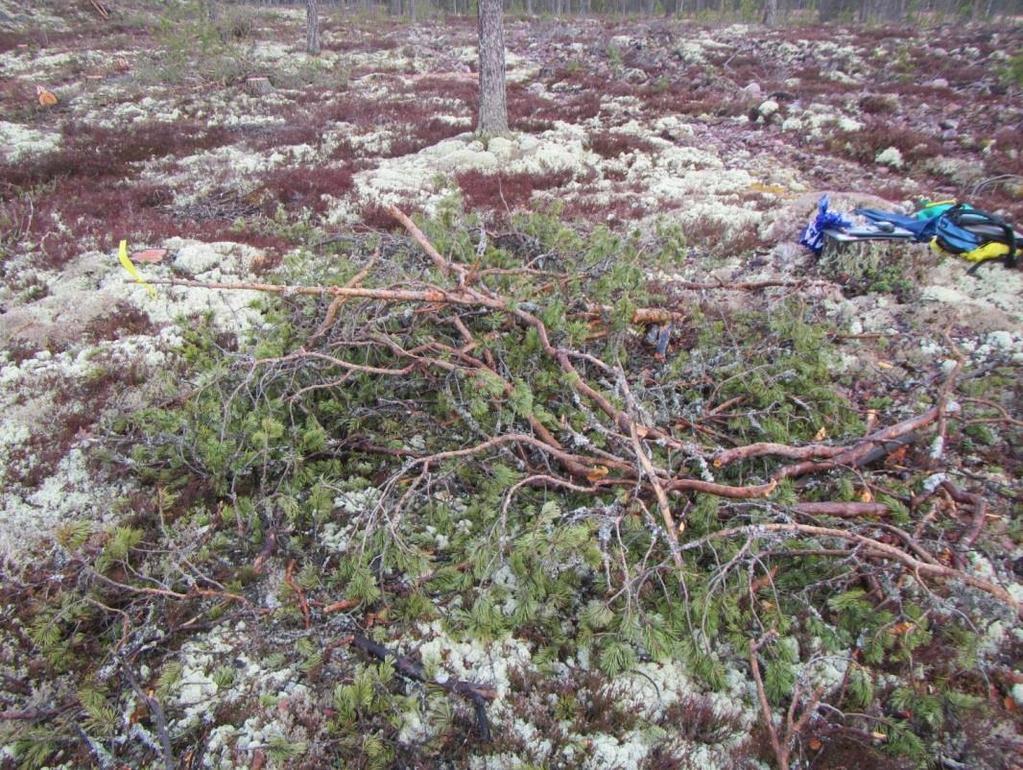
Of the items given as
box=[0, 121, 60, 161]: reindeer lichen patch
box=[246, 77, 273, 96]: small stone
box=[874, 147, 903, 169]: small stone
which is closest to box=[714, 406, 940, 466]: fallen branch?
box=[874, 147, 903, 169]: small stone

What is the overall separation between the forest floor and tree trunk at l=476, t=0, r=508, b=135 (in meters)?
5.22

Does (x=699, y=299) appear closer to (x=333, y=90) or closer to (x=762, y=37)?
(x=333, y=90)

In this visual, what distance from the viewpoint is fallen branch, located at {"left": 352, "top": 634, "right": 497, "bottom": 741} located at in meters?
2.32

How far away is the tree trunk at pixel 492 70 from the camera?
9.88 meters

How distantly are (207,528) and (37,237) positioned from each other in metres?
6.57

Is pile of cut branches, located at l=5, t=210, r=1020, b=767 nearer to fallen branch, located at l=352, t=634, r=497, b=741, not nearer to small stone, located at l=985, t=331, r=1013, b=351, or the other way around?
fallen branch, located at l=352, t=634, r=497, b=741

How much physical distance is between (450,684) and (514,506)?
1015 mm

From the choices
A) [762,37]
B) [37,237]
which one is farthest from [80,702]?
[762,37]

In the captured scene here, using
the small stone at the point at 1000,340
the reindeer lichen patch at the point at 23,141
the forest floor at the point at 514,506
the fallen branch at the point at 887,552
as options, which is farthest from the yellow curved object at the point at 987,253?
the reindeer lichen patch at the point at 23,141

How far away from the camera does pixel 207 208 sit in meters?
8.47

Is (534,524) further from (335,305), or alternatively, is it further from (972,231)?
(972,231)

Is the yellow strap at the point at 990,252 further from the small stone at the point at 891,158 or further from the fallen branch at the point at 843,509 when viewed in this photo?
the small stone at the point at 891,158

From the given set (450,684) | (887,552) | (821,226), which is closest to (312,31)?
(821,226)

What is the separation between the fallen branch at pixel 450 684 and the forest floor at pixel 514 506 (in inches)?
0.6
